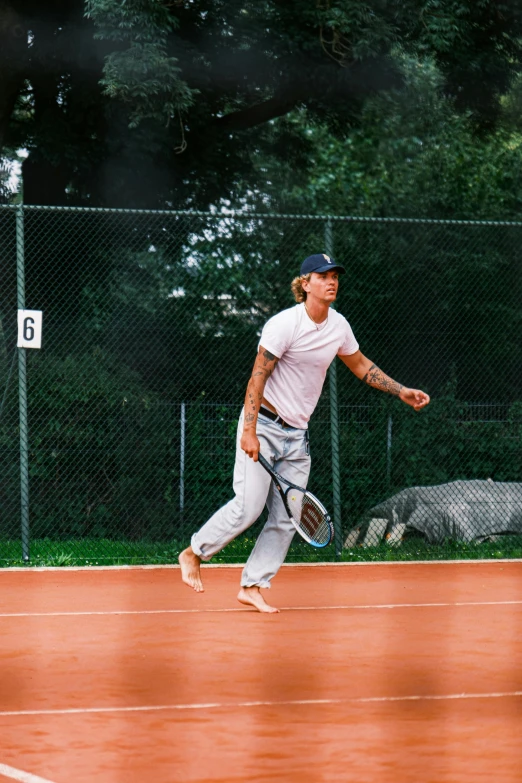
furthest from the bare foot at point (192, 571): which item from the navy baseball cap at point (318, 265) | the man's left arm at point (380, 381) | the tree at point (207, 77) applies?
the tree at point (207, 77)

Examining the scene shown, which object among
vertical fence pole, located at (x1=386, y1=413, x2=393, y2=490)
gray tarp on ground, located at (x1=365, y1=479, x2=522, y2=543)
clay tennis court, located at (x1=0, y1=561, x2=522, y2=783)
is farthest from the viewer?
vertical fence pole, located at (x1=386, y1=413, x2=393, y2=490)

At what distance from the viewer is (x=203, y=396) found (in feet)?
39.8

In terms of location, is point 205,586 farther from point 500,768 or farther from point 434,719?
point 500,768

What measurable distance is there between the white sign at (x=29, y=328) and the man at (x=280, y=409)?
9.44ft

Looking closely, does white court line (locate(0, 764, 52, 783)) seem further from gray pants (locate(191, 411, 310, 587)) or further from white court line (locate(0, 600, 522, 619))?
white court line (locate(0, 600, 522, 619))

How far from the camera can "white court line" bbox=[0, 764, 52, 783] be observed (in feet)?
12.4

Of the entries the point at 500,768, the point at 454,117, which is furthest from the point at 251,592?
the point at 454,117

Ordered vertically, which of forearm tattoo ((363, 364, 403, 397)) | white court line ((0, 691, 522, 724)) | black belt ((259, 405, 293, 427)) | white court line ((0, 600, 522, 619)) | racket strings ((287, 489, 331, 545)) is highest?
forearm tattoo ((363, 364, 403, 397))

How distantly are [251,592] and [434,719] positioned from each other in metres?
2.67

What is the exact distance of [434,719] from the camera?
15.5 feet

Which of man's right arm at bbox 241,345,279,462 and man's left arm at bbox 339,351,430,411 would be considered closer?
man's right arm at bbox 241,345,279,462

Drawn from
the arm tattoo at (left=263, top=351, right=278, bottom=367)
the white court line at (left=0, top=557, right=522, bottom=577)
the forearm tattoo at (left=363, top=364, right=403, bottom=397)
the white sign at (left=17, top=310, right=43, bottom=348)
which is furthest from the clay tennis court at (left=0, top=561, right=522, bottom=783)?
the white sign at (left=17, top=310, right=43, bottom=348)

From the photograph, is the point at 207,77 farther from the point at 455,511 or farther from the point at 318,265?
the point at 318,265

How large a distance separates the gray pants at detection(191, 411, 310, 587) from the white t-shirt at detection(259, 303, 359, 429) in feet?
0.41
